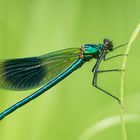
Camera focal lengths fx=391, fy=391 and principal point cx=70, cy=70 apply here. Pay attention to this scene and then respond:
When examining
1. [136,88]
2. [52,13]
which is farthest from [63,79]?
[136,88]

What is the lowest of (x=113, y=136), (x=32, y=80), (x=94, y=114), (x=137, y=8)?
(x=113, y=136)

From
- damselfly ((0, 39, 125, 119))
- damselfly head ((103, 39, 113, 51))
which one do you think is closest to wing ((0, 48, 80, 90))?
damselfly ((0, 39, 125, 119))

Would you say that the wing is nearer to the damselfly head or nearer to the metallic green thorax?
the metallic green thorax

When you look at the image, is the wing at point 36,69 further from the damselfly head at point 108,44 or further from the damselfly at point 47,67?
the damselfly head at point 108,44

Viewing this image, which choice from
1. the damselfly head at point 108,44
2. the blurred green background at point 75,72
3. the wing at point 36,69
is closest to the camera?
the blurred green background at point 75,72

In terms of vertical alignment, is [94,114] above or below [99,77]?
below

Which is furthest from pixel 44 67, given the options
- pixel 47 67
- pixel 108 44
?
pixel 108 44

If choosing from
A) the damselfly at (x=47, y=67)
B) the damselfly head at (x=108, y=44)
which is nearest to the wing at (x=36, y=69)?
the damselfly at (x=47, y=67)

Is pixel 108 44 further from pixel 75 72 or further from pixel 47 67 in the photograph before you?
pixel 47 67

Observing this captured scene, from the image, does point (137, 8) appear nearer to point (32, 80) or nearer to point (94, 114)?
point (94, 114)
